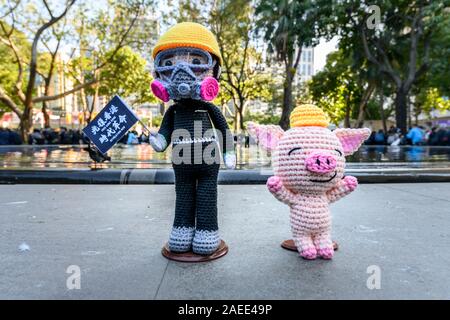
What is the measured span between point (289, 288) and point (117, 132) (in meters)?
2.02

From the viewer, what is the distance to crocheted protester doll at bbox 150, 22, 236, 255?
2773 mm

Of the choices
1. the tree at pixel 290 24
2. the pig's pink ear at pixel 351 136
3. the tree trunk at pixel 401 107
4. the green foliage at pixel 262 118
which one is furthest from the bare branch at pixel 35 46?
the green foliage at pixel 262 118

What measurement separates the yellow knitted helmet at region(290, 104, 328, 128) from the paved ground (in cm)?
97

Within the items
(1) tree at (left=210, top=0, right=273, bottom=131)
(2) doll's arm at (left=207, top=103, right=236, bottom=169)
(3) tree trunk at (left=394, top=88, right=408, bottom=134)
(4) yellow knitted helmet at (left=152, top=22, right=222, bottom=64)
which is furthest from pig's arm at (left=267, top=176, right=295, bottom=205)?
(3) tree trunk at (left=394, top=88, right=408, bottom=134)

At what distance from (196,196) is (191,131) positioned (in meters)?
0.50

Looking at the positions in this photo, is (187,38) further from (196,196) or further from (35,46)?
(35,46)

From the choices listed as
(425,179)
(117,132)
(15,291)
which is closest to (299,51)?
(425,179)

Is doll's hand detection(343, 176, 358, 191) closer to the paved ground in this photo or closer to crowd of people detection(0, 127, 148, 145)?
the paved ground

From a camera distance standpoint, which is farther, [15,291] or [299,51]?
[299,51]

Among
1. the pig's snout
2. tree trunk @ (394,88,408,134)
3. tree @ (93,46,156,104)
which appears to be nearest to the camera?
the pig's snout

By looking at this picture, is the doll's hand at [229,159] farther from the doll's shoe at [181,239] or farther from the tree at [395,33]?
the tree at [395,33]

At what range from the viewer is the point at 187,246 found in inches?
110

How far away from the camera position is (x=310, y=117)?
2.81 m

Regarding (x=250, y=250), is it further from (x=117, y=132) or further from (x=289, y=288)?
(x=117, y=132)
